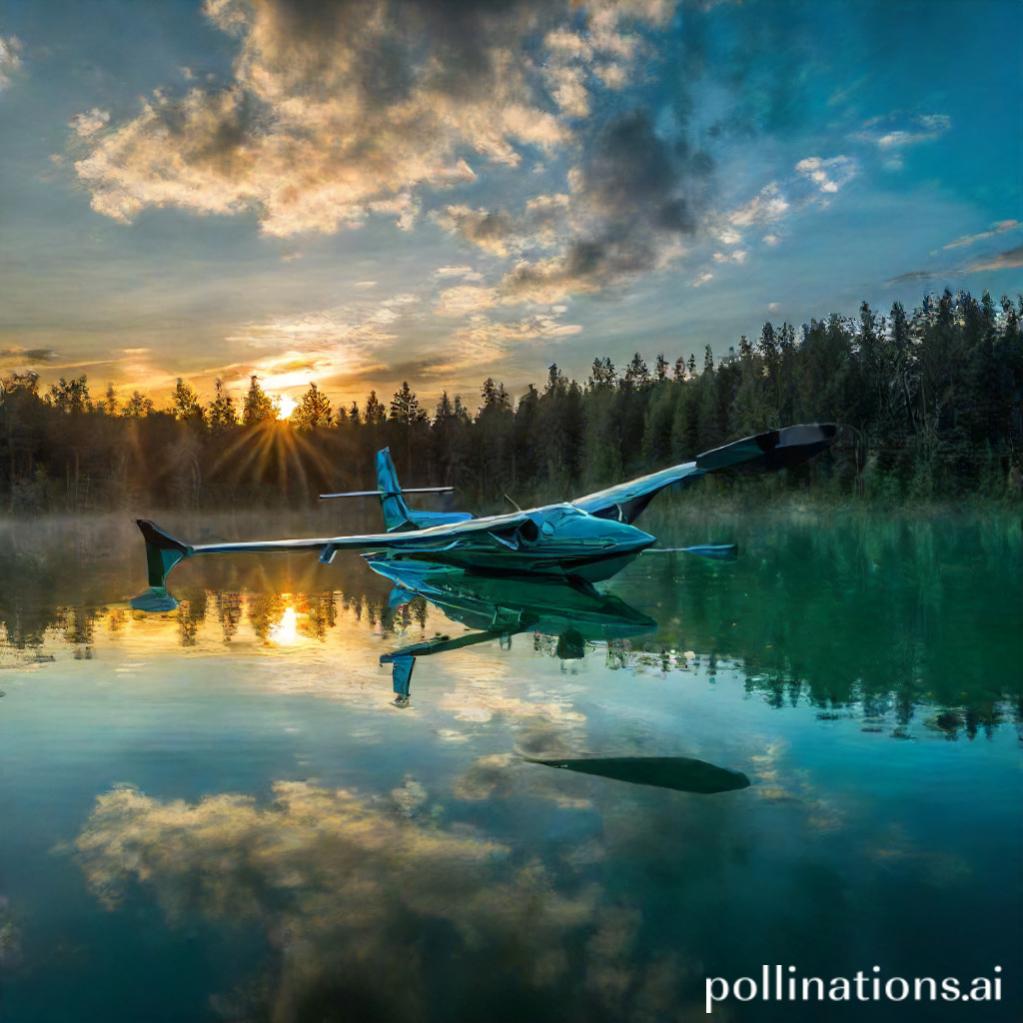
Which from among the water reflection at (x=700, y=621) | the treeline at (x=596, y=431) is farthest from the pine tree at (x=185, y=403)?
the water reflection at (x=700, y=621)

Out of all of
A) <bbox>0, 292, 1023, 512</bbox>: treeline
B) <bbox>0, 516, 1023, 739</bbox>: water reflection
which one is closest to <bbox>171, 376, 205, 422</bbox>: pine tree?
<bbox>0, 292, 1023, 512</bbox>: treeline

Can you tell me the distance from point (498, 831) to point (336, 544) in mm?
10307

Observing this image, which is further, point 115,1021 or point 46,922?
point 46,922

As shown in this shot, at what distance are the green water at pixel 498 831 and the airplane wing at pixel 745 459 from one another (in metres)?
5.05

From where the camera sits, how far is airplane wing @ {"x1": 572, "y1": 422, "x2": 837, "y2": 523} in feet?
50.1

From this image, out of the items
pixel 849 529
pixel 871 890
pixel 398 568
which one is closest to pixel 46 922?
pixel 871 890

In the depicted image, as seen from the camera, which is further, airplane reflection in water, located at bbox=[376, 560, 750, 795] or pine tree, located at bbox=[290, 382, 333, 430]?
pine tree, located at bbox=[290, 382, 333, 430]

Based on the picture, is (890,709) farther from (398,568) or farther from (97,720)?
(398,568)

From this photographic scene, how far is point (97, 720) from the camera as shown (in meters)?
8.20

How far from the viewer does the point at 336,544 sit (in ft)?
48.9

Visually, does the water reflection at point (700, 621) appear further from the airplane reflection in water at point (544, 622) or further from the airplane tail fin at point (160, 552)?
the airplane tail fin at point (160, 552)

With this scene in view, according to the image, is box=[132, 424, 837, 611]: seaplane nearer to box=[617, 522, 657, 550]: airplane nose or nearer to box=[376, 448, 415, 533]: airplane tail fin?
box=[617, 522, 657, 550]: airplane nose

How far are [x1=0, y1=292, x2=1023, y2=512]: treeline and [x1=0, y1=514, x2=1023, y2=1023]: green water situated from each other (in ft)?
187

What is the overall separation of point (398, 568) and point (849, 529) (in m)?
29.3
